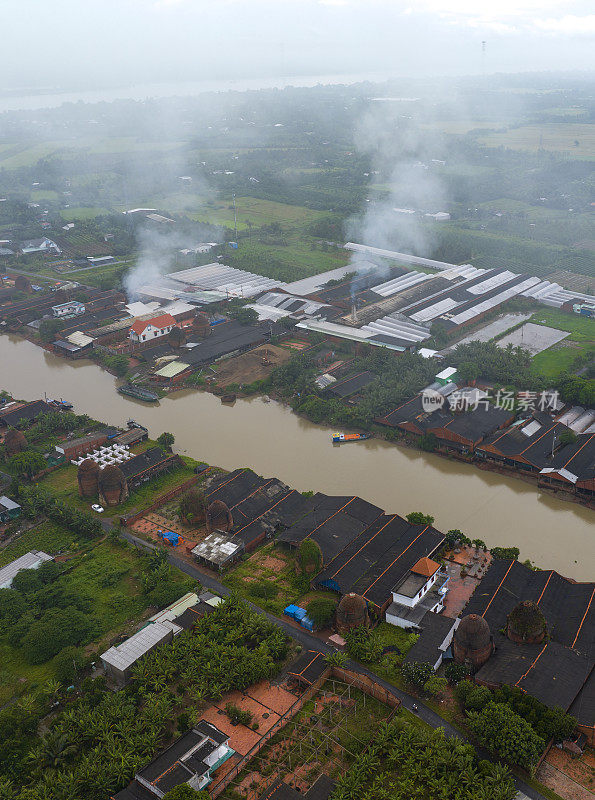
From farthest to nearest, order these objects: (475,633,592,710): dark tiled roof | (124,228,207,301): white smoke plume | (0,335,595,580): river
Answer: (124,228,207,301): white smoke plume, (0,335,595,580): river, (475,633,592,710): dark tiled roof

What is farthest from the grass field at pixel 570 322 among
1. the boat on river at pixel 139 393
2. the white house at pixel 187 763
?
the white house at pixel 187 763

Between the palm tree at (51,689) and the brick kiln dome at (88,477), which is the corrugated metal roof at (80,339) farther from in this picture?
the palm tree at (51,689)

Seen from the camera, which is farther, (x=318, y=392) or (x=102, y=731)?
(x=318, y=392)

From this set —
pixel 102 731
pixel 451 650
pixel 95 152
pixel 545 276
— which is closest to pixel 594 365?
pixel 545 276

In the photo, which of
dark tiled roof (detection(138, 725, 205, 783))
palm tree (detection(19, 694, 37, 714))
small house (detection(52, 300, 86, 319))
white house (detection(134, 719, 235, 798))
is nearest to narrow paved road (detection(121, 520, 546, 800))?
white house (detection(134, 719, 235, 798))

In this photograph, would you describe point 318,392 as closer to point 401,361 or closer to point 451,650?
point 401,361

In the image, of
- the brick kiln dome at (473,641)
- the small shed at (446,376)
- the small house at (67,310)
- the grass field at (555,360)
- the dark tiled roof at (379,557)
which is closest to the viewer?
the brick kiln dome at (473,641)

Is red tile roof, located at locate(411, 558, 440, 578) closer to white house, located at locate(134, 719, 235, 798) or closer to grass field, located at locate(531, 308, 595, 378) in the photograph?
white house, located at locate(134, 719, 235, 798)
